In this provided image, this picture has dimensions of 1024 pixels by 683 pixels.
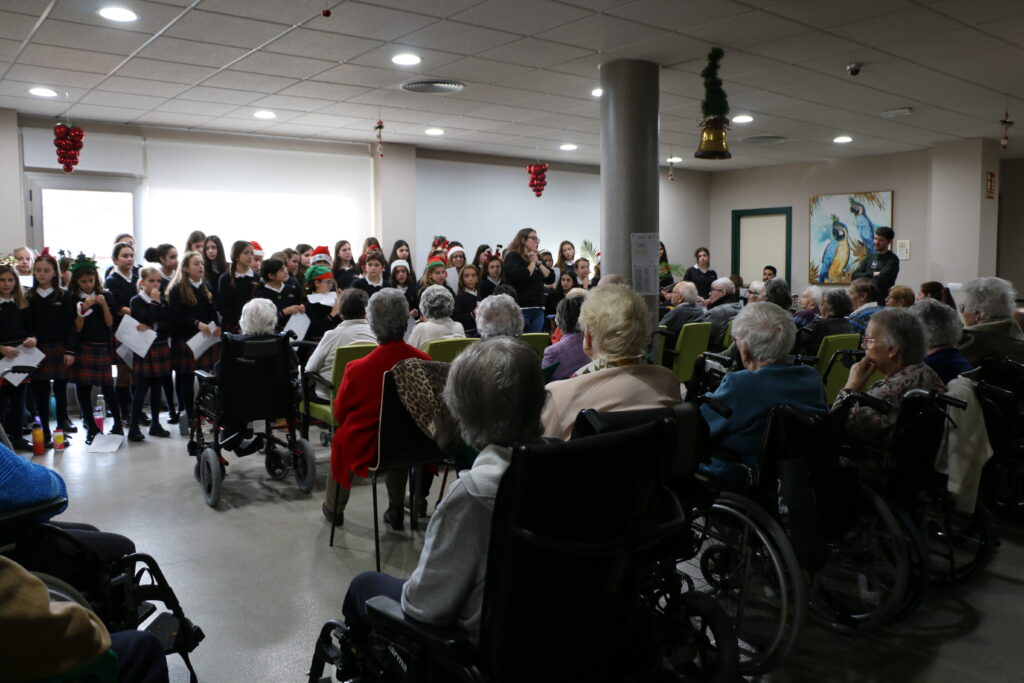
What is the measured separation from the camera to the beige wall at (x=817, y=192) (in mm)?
11453

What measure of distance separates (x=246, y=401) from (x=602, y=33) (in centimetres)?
329

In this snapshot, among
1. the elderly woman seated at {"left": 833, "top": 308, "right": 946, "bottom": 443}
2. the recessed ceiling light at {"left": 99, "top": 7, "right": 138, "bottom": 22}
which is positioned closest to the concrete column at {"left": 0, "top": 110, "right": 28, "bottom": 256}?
the recessed ceiling light at {"left": 99, "top": 7, "right": 138, "bottom": 22}

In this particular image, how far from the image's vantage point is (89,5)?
14.9ft

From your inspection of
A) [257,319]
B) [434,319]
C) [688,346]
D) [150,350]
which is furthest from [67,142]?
[688,346]

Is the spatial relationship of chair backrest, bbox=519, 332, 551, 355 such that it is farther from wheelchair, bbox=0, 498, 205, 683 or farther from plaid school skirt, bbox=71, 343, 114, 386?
plaid school skirt, bbox=71, 343, 114, 386

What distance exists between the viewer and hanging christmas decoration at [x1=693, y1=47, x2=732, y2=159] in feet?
16.6

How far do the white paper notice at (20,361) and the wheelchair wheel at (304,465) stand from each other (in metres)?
2.39

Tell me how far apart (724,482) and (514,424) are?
1.32 metres

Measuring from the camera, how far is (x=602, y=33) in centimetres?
519

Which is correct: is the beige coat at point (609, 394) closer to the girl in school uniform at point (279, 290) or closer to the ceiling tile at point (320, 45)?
the ceiling tile at point (320, 45)

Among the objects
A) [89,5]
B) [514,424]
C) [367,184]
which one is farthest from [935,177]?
[514,424]

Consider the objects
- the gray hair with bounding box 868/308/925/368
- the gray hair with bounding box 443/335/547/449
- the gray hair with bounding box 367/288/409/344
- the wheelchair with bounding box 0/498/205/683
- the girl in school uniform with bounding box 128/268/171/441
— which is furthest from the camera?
the girl in school uniform with bounding box 128/268/171/441

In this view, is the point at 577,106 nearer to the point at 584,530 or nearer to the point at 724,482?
the point at 724,482

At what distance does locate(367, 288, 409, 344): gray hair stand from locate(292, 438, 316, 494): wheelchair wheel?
117 centimetres
